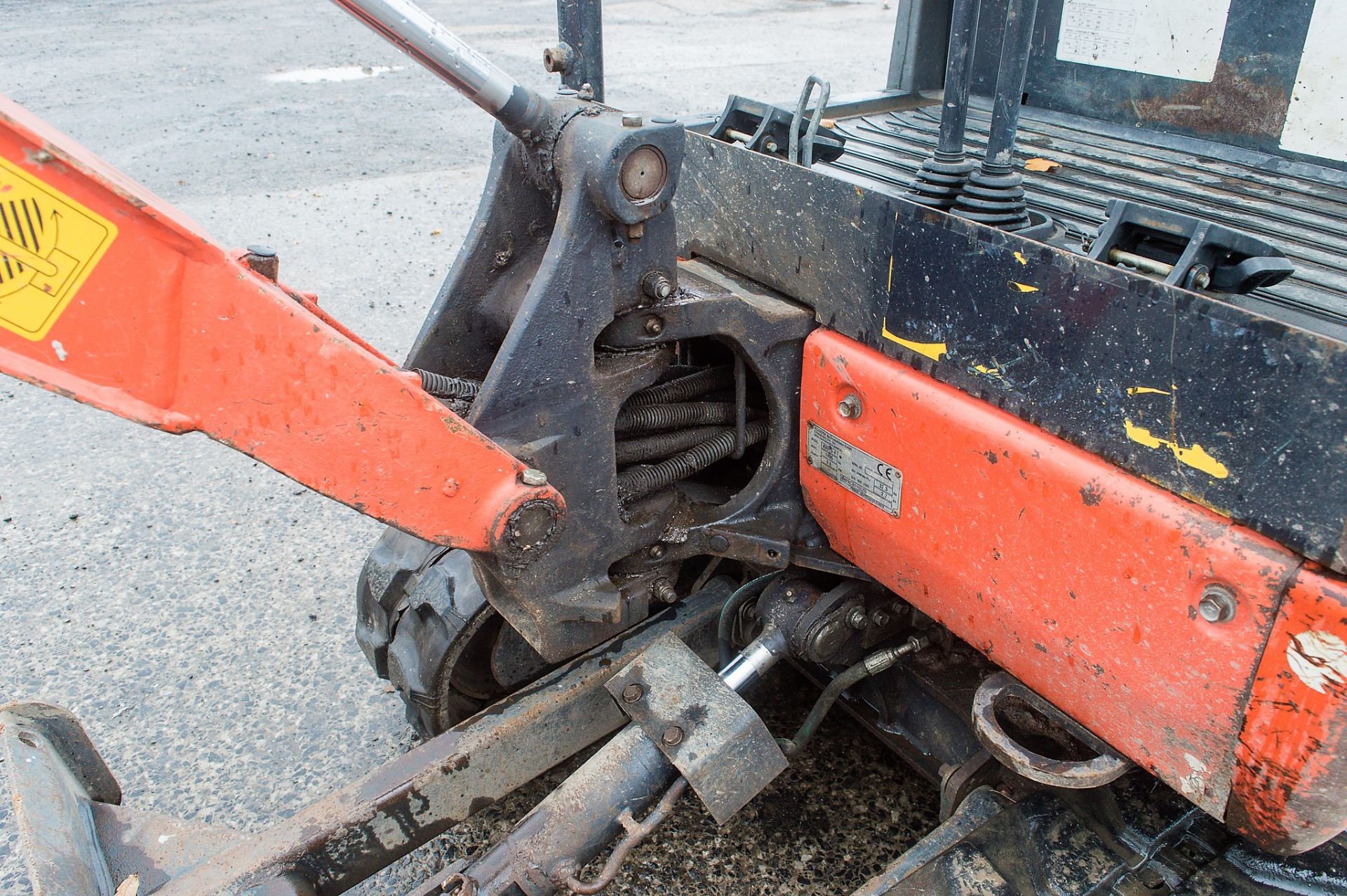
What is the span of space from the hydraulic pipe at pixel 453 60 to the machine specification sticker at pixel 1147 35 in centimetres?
150

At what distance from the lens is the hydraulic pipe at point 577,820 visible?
1615mm

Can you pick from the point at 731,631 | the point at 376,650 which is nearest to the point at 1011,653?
the point at 731,631

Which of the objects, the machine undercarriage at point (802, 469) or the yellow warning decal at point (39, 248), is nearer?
the yellow warning decal at point (39, 248)

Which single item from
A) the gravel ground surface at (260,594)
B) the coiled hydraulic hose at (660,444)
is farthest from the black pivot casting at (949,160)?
the gravel ground surface at (260,594)

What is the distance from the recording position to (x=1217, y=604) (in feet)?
4.18

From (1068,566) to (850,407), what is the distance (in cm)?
45

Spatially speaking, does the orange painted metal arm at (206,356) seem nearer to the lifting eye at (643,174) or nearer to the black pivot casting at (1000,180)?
the lifting eye at (643,174)

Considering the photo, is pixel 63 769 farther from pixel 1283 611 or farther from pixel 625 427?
pixel 1283 611

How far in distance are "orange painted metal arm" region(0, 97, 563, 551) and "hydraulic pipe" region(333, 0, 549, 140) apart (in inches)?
13.6

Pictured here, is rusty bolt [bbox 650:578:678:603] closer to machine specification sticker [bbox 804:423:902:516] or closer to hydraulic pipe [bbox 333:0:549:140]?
machine specification sticker [bbox 804:423:902:516]

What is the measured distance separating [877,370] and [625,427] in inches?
17.4

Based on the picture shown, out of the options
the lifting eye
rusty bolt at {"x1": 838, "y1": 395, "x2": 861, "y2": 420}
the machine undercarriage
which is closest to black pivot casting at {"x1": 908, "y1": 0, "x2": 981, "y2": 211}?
the machine undercarriage

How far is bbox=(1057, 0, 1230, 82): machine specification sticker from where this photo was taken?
2.18 meters

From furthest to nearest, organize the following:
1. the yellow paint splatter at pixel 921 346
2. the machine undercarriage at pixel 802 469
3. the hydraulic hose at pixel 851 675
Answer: the hydraulic hose at pixel 851 675 < the yellow paint splatter at pixel 921 346 < the machine undercarriage at pixel 802 469
